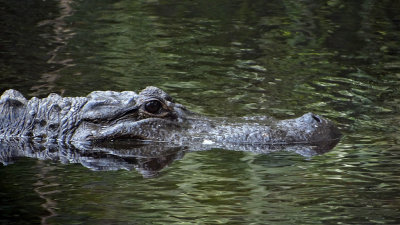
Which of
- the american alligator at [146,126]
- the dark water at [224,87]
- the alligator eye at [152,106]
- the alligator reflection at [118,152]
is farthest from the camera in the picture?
the alligator eye at [152,106]

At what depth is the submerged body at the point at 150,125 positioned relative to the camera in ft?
26.3

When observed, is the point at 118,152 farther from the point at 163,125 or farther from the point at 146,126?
the point at 163,125

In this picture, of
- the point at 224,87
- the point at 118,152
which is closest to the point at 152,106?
the point at 118,152

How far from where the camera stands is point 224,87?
11.1 metres

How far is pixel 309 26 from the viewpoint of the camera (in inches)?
627

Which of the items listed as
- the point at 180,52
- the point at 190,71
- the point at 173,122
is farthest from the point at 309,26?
the point at 173,122

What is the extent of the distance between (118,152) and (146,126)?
1.43 ft

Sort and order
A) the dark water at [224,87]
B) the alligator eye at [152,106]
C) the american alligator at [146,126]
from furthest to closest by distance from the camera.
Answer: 1. the alligator eye at [152,106]
2. the american alligator at [146,126]
3. the dark water at [224,87]

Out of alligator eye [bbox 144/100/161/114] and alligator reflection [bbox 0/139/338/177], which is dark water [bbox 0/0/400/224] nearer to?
alligator reflection [bbox 0/139/338/177]

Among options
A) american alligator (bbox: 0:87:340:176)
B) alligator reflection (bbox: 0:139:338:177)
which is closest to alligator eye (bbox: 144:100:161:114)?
american alligator (bbox: 0:87:340:176)

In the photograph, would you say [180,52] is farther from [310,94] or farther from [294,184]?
[294,184]

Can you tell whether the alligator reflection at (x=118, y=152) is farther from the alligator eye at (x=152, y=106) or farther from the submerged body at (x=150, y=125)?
the alligator eye at (x=152, y=106)

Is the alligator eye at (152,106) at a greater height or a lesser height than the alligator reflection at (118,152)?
greater

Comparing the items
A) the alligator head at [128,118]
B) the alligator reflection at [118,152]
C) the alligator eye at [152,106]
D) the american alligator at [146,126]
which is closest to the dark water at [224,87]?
the alligator reflection at [118,152]
